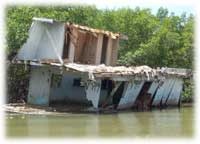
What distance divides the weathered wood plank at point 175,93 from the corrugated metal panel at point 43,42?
297 inches

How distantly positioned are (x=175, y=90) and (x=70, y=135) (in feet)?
48.4

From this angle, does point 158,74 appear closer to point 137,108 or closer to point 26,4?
point 137,108

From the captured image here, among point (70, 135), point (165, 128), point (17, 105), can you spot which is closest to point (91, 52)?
point (17, 105)

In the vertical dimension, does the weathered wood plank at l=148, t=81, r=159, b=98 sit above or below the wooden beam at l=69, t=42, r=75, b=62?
below

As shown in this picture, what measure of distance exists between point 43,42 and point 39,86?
1985mm

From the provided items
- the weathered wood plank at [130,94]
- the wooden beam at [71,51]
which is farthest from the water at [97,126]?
the wooden beam at [71,51]

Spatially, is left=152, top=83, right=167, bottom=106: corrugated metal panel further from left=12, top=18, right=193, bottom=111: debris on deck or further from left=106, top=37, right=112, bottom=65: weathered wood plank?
left=106, top=37, right=112, bottom=65: weathered wood plank

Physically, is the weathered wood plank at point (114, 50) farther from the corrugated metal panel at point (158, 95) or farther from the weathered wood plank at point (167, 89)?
the weathered wood plank at point (167, 89)

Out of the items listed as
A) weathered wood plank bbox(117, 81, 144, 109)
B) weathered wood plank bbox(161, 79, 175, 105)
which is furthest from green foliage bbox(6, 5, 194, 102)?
weathered wood plank bbox(117, 81, 144, 109)

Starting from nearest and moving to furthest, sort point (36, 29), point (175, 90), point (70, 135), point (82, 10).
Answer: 1. point (70, 135)
2. point (36, 29)
3. point (175, 90)
4. point (82, 10)

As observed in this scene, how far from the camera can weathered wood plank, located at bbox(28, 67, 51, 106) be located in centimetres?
2234

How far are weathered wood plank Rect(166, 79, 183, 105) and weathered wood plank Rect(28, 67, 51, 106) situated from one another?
7486 mm

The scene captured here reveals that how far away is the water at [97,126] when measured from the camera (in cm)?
1383

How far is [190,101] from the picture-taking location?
30.2 metres
